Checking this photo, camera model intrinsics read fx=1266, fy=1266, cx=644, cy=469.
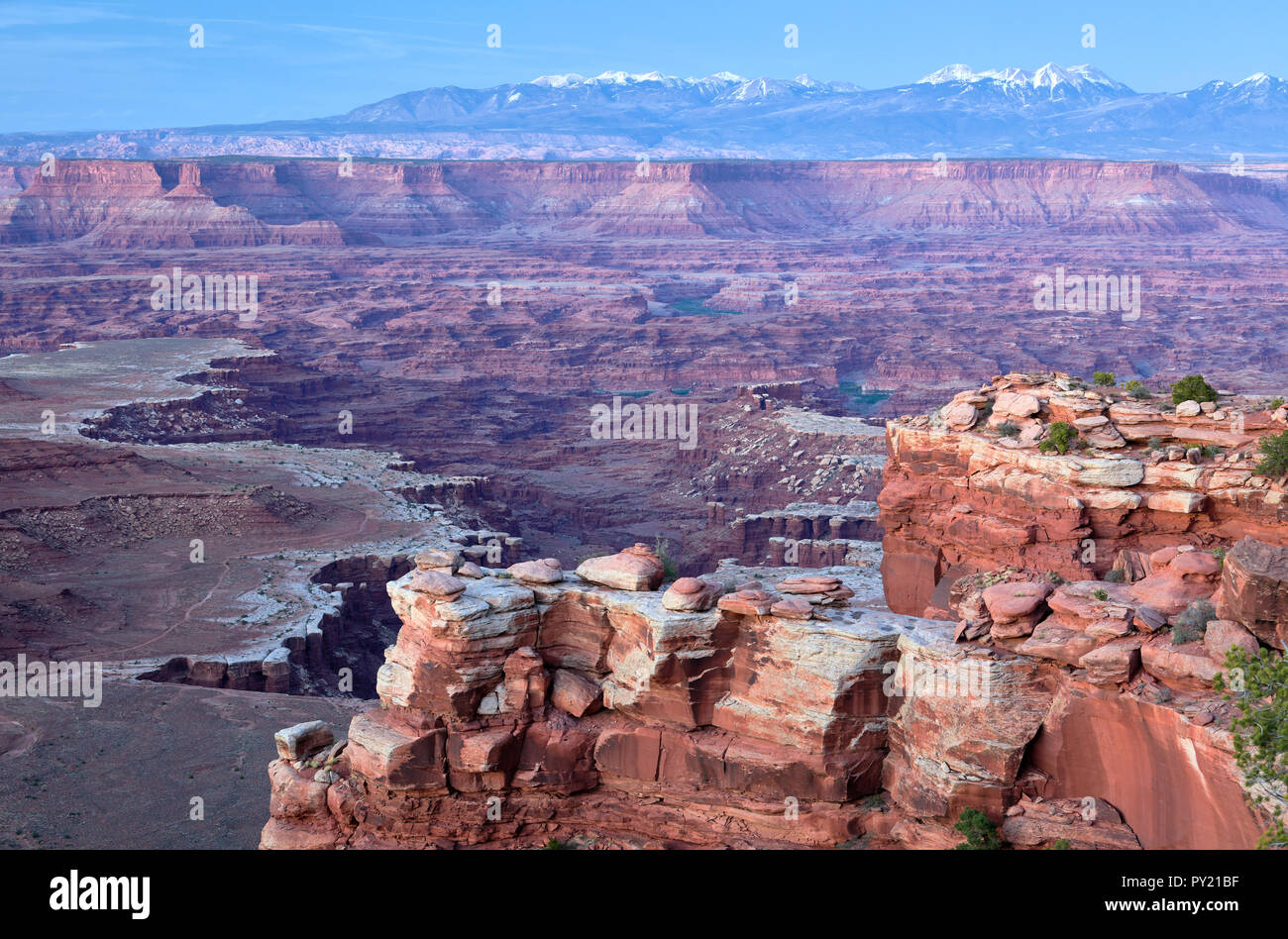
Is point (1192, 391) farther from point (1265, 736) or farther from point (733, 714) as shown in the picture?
point (1265, 736)

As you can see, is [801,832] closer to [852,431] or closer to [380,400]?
[852,431]

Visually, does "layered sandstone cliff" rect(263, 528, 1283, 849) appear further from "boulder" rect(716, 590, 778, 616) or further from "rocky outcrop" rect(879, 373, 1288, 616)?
"rocky outcrop" rect(879, 373, 1288, 616)

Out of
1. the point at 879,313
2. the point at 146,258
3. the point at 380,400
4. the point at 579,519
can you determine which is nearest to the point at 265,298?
the point at 146,258


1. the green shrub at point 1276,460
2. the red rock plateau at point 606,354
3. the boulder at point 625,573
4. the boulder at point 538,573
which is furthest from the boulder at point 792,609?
the red rock plateau at point 606,354

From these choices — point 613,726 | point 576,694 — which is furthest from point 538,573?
point 613,726

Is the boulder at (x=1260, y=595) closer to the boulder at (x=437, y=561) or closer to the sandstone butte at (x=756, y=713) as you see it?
the sandstone butte at (x=756, y=713)
